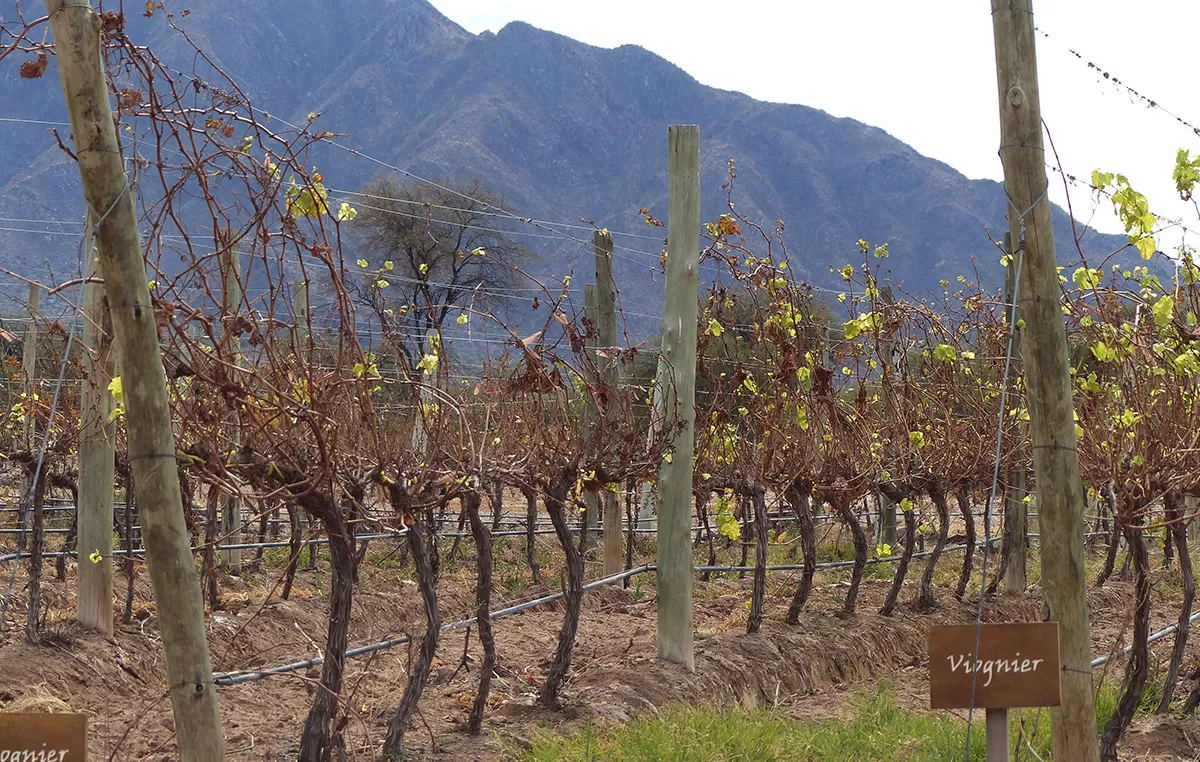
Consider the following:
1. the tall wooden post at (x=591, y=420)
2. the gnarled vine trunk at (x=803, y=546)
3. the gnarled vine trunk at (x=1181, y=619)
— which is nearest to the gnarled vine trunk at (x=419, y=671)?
the tall wooden post at (x=591, y=420)

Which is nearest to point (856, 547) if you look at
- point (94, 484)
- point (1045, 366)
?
point (94, 484)

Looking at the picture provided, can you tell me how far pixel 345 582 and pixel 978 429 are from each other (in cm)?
676

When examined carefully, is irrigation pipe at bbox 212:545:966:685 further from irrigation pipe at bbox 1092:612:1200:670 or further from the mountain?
the mountain

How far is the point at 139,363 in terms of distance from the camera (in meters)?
2.72

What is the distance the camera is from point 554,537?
1596cm

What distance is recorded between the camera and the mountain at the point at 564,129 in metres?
103

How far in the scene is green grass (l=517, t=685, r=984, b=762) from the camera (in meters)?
4.79

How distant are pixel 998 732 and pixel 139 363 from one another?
2630 millimetres

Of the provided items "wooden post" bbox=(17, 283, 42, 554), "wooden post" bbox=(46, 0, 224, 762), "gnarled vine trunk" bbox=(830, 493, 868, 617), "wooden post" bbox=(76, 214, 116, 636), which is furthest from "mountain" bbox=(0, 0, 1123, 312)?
"wooden post" bbox=(46, 0, 224, 762)

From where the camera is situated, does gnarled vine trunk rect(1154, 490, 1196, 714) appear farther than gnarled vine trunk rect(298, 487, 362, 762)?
Yes

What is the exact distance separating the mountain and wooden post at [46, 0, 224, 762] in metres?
79.1

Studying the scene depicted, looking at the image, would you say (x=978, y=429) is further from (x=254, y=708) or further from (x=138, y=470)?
(x=138, y=470)

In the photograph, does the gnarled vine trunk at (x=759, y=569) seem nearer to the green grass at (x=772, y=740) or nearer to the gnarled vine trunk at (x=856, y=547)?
the gnarled vine trunk at (x=856, y=547)

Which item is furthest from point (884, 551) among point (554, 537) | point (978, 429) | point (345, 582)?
point (554, 537)
